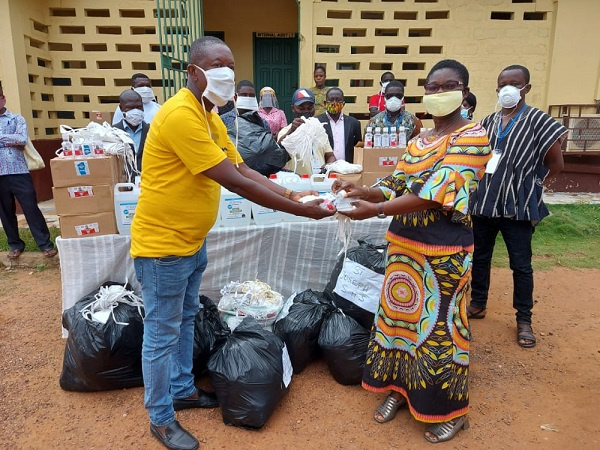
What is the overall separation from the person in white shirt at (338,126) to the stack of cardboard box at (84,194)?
227cm

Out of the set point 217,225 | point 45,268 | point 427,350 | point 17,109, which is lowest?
point 45,268

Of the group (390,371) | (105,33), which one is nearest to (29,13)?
(105,33)

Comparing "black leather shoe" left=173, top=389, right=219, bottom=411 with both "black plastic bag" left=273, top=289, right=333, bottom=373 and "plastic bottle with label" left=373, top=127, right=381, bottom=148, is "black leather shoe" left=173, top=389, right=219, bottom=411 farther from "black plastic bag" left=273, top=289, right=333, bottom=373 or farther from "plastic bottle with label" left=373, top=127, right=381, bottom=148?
"plastic bottle with label" left=373, top=127, right=381, bottom=148

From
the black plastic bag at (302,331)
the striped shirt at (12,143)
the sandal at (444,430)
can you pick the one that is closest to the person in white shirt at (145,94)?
the striped shirt at (12,143)

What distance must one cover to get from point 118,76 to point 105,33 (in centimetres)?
71

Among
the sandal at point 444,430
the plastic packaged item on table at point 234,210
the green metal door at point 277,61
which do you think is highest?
the green metal door at point 277,61

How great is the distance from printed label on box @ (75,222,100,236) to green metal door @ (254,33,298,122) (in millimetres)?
5459

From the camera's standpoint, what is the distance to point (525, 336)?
3357 mm

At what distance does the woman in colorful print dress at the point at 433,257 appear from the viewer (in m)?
2.05

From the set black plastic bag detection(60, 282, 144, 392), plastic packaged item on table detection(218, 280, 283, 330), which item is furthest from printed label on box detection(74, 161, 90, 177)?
plastic packaged item on table detection(218, 280, 283, 330)

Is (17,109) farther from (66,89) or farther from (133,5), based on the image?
(133,5)

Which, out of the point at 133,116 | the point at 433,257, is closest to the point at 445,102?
the point at 433,257

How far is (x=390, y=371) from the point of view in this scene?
8.29ft

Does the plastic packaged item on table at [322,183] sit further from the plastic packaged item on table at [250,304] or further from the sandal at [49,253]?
the sandal at [49,253]
